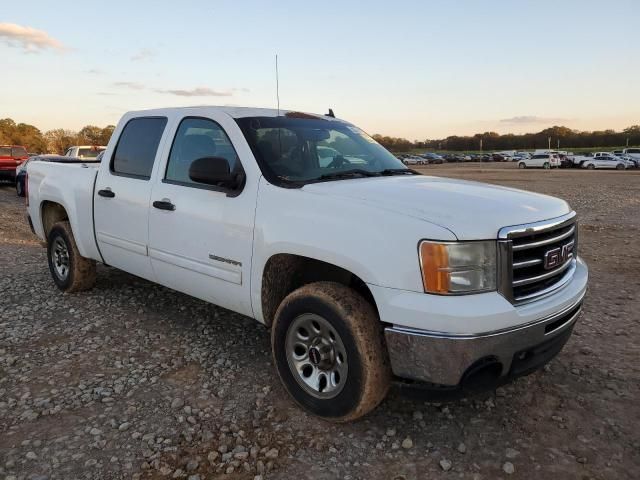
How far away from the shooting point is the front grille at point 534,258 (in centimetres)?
268

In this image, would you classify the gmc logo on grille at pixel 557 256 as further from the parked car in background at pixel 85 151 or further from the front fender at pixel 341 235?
the parked car in background at pixel 85 151

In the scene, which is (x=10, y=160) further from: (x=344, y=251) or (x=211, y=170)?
(x=344, y=251)

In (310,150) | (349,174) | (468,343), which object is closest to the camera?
(468,343)

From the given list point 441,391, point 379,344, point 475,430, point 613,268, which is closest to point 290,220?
point 379,344

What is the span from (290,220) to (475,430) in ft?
5.48

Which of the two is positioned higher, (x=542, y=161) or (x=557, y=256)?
(x=542, y=161)

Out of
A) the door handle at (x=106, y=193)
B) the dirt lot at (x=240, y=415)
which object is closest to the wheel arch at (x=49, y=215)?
the dirt lot at (x=240, y=415)

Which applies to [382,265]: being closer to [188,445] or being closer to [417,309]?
[417,309]

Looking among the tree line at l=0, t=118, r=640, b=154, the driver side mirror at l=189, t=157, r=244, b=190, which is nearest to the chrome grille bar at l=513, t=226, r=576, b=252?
the driver side mirror at l=189, t=157, r=244, b=190

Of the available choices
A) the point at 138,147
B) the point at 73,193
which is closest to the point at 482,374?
the point at 138,147

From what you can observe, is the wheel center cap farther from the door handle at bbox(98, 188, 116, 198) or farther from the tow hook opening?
the door handle at bbox(98, 188, 116, 198)

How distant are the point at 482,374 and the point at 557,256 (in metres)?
0.89

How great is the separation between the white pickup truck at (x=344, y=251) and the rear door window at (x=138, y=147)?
0.02 m

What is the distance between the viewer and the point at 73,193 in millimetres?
5301
